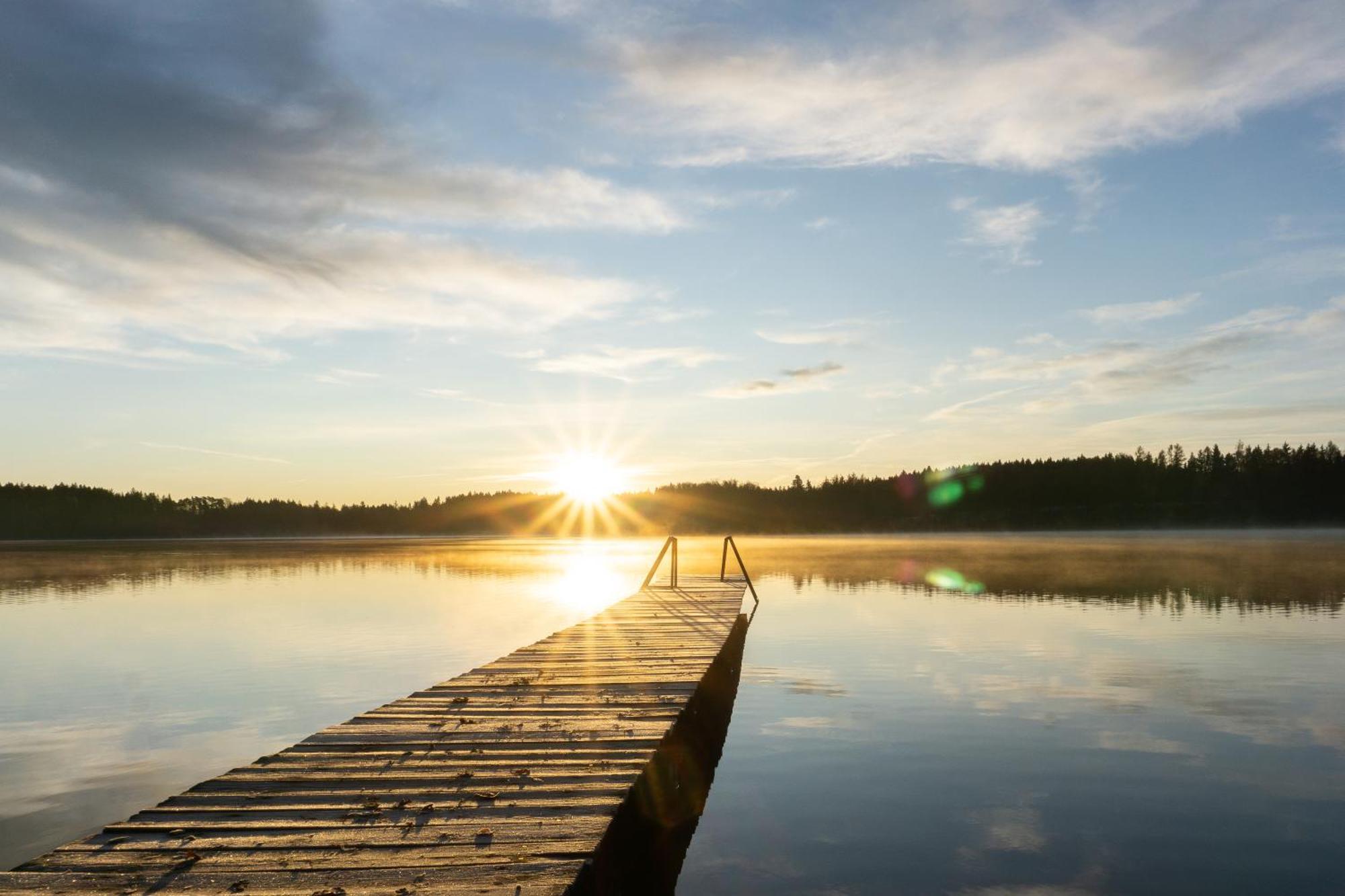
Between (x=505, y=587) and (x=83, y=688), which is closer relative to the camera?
(x=83, y=688)

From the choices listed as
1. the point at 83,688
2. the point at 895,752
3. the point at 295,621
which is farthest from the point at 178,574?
the point at 895,752

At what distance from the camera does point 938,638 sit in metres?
23.1

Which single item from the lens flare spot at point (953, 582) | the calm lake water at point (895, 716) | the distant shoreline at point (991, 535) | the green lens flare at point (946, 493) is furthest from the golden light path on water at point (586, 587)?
the green lens flare at point (946, 493)

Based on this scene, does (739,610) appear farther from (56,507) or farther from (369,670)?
(56,507)

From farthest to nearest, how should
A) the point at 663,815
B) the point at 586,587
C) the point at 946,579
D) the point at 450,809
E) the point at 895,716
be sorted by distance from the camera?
the point at 586,587, the point at 946,579, the point at 895,716, the point at 663,815, the point at 450,809

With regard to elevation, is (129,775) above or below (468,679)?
below

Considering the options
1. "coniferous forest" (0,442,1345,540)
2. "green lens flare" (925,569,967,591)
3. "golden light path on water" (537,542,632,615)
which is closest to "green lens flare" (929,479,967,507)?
"coniferous forest" (0,442,1345,540)

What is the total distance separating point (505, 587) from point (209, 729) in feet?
93.2

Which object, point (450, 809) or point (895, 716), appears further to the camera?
point (895, 716)

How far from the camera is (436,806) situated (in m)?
7.12

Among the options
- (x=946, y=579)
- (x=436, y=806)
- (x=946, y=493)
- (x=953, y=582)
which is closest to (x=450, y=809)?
(x=436, y=806)

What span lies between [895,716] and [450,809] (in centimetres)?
932

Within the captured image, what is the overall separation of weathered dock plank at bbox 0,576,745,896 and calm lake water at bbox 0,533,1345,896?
1.41 metres

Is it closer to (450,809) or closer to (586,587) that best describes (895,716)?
(450,809)
